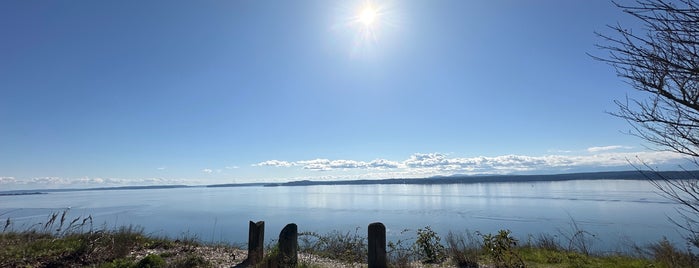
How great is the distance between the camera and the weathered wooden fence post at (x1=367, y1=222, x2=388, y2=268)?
6402 mm

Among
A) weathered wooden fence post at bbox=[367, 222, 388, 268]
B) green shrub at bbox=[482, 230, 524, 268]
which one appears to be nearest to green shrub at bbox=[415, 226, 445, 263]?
green shrub at bbox=[482, 230, 524, 268]

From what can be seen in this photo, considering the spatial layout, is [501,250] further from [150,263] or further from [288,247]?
[150,263]

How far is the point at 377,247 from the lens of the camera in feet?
21.1

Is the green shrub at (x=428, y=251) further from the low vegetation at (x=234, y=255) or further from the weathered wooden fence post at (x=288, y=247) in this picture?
the weathered wooden fence post at (x=288, y=247)

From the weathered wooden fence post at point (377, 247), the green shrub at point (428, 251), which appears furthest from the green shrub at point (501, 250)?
the weathered wooden fence post at point (377, 247)

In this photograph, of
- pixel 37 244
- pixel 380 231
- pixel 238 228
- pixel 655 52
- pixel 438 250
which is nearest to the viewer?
pixel 655 52

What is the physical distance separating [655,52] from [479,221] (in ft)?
88.8

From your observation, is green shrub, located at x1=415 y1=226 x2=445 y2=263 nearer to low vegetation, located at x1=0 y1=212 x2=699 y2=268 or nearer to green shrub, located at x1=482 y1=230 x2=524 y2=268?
low vegetation, located at x1=0 y1=212 x2=699 y2=268

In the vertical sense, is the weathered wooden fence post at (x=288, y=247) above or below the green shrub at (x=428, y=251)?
above

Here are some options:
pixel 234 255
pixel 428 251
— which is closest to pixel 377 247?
pixel 428 251

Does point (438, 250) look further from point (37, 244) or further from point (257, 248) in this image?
point (37, 244)

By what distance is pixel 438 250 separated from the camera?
28.6ft

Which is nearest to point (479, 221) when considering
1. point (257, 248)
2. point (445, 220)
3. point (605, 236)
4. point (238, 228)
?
point (445, 220)

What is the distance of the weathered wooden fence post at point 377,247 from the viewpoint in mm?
6402
